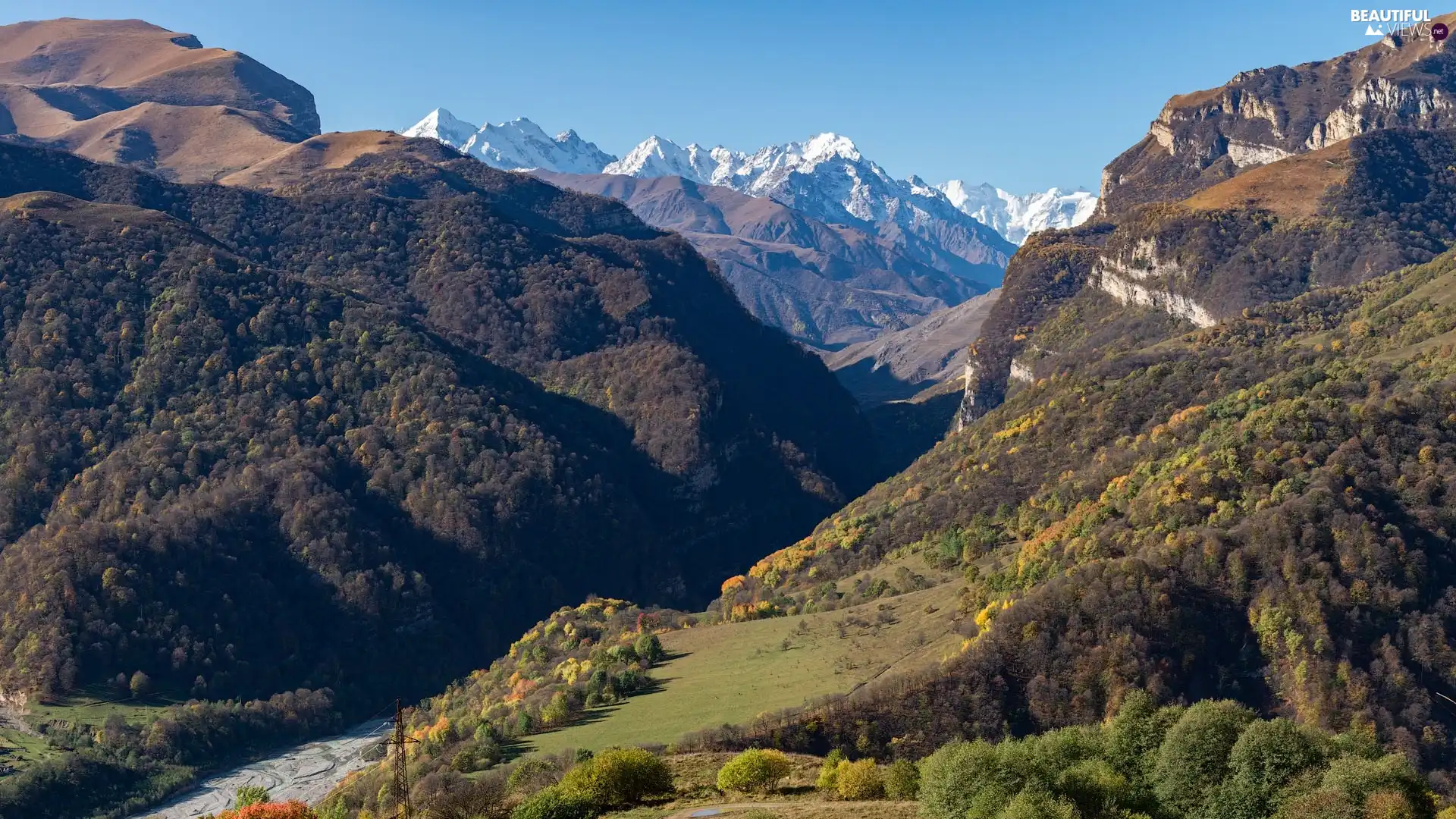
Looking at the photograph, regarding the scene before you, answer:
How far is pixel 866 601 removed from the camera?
147750 mm

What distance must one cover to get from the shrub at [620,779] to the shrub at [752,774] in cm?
408

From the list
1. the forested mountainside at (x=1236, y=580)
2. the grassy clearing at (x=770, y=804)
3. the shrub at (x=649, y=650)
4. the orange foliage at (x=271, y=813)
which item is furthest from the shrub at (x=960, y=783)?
the shrub at (x=649, y=650)

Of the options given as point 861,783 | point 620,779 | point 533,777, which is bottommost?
point 533,777

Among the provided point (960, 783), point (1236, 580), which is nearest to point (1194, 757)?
point (960, 783)

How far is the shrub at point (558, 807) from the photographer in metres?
73.2

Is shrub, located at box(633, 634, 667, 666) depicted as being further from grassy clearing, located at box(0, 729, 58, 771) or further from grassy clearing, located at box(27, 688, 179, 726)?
grassy clearing, located at box(0, 729, 58, 771)

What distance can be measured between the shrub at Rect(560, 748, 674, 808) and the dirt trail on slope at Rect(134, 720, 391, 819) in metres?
73.3

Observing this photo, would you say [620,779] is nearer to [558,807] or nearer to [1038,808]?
[558,807]

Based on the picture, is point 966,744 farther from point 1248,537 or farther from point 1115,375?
point 1115,375

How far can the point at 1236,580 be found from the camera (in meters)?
110

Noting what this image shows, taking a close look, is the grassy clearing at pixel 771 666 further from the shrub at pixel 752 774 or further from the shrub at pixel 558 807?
the shrub at pixel 558 807

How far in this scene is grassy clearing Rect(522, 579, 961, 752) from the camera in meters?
114

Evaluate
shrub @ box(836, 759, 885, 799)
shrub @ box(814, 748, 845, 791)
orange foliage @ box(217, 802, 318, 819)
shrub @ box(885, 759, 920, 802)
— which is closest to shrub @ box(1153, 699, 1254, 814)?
shrub @ box(885, 759, 920, 802)

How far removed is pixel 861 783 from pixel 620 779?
48.6 ft
